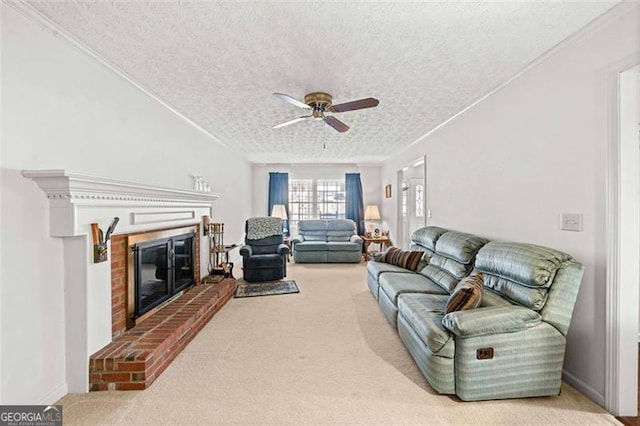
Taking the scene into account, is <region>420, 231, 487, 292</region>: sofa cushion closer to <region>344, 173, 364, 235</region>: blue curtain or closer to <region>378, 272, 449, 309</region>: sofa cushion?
<region>378, 272, 449, 309</region>: sofa cushion

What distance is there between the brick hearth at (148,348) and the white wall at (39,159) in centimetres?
25

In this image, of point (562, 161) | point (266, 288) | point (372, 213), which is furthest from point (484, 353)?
point (372, 213)

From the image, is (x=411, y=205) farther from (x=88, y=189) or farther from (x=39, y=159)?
(x=39, y=159)

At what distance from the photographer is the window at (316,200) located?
8.07 metres

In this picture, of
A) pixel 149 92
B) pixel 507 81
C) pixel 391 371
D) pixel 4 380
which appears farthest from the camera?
pixel 149 92

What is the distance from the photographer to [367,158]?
6945 millimetres

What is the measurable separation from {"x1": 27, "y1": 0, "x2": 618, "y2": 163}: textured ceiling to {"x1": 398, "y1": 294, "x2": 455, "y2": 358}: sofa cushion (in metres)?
2.03

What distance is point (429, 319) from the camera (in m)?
2.17

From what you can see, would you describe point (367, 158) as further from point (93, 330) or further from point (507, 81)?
point (93, 330)

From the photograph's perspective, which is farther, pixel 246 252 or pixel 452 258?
pixel 246 252

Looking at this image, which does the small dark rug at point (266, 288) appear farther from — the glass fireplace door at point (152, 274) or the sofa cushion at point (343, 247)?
the sofa cushion at point (343, 247)

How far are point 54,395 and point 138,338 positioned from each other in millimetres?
558

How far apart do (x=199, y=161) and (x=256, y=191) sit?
3.49 meters

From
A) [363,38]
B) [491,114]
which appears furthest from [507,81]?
[363,38]
